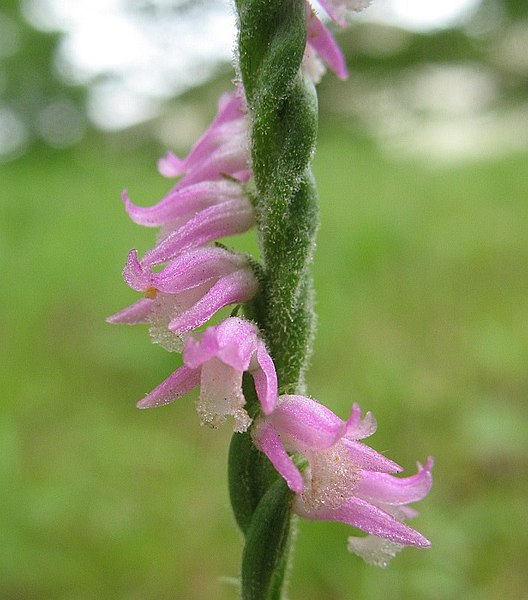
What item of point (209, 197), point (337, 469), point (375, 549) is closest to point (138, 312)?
point (209, 197)

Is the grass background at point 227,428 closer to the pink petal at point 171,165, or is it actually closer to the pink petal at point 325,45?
the pink petal at point 171,165

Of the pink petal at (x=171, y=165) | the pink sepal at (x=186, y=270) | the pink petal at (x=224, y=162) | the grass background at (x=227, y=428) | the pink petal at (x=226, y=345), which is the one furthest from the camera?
the grass background at (x=227, y=428)

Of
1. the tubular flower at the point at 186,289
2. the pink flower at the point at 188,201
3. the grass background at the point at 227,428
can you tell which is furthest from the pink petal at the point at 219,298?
the grass background at the point at 227,428

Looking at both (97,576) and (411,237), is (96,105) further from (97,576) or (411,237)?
(97,576)

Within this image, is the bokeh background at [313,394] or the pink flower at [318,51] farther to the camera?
the bokeh background at [313,394]

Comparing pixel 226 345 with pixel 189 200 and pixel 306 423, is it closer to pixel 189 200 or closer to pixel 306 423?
pixel 306 423

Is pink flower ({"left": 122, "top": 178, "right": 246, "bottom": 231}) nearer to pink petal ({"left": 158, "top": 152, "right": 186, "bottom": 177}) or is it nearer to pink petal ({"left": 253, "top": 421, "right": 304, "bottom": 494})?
pink petal ({"left": 158, "top": 152, "right": 186, "bottom": 177})
